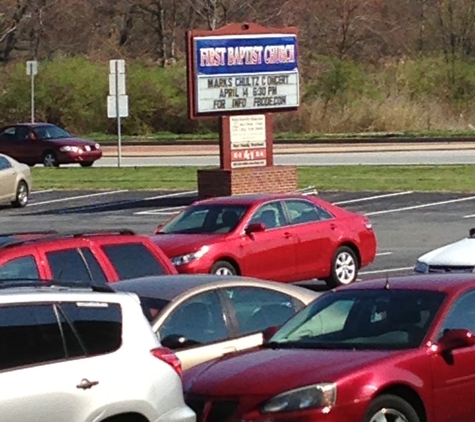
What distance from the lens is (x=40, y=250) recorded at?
1251 cm

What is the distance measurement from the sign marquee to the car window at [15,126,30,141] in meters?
16.5

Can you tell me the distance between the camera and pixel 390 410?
29.5 ft

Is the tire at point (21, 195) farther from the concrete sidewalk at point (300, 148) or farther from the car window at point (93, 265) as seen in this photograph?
the car window at point (93, 265)

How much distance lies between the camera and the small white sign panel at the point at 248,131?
3084 cm

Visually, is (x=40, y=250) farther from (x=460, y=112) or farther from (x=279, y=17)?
(x=279, y=17)

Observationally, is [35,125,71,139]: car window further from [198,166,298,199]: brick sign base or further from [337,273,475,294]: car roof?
[337,273,475,294]: car roof

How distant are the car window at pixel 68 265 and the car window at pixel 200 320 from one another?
6.85 ft

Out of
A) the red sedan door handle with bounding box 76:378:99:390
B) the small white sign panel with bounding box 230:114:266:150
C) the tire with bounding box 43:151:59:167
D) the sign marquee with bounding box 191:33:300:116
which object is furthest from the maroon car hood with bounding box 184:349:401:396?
the tire with bounding box 43:151:59:167

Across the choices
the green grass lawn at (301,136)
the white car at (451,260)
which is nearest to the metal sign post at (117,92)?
the green grass lawn at (301,136)

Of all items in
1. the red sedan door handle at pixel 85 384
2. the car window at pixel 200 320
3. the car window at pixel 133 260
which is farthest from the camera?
the car window at pixel 133 260

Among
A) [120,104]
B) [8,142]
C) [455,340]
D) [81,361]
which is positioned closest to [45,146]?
[8,142]

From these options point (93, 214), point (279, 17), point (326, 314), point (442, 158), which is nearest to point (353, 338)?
point (326, 314)

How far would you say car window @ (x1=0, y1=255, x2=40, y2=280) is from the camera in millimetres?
12172

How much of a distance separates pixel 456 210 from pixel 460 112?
3547 centimetres
